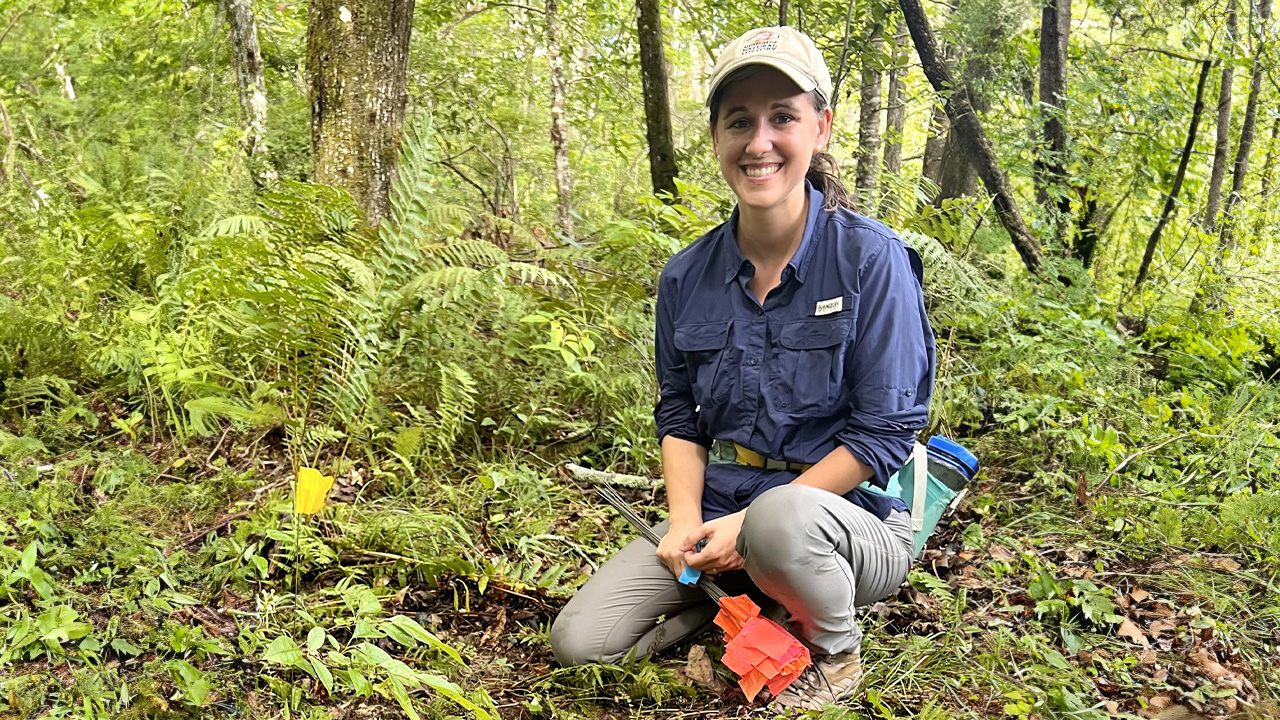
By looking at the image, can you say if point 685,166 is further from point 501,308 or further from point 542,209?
point 501,308

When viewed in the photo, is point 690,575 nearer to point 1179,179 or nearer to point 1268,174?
point 1179,179

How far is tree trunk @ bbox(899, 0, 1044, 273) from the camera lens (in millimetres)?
5246

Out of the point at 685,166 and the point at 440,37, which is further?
the point at 440,37

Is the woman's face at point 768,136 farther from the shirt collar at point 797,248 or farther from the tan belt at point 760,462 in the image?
the tan belt at point 760,462

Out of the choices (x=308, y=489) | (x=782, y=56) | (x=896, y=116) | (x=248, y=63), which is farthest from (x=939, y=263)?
(x=896, y=116)

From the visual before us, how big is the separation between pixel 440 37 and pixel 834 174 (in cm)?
650

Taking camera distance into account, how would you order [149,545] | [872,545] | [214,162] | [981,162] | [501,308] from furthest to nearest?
[981,162]
[214,162]
[501,308]
[149,545]
[872,545]

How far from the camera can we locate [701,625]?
2.66 meters

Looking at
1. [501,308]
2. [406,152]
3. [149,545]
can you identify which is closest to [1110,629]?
[501,308]

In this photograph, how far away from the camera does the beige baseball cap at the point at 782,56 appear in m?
2.28

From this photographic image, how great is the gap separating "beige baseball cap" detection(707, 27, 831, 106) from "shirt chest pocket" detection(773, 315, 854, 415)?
0.66m

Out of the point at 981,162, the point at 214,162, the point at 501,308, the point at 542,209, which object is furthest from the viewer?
the point at 542,209

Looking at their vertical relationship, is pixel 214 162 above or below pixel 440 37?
below

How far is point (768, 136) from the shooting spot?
2363 millimetres
